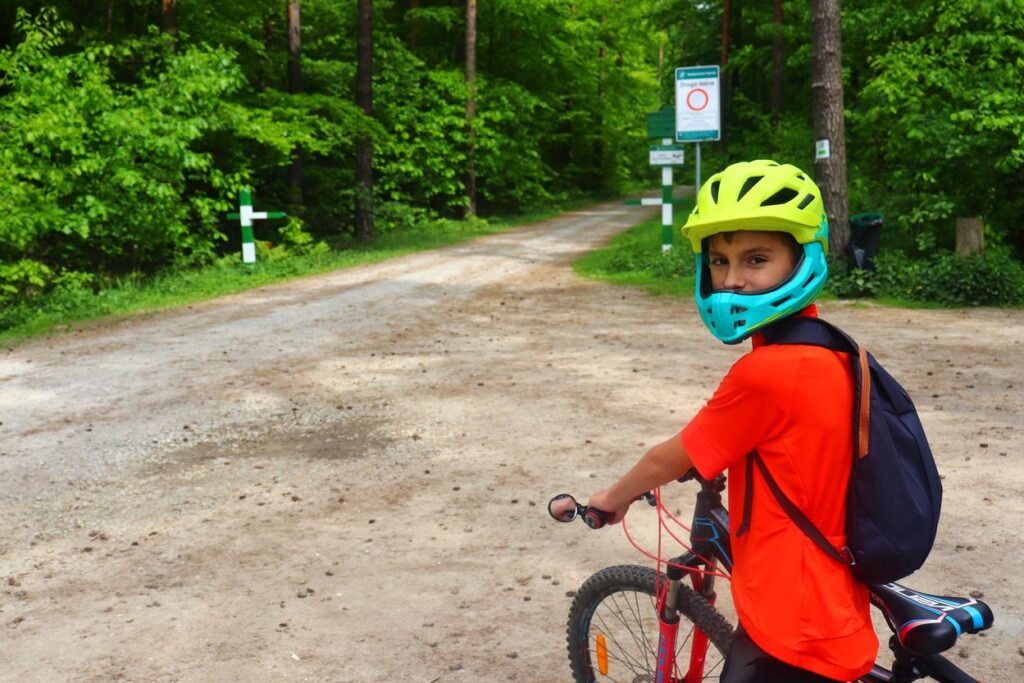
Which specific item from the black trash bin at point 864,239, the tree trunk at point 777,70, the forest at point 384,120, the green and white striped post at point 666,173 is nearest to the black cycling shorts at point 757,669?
the forest at point 384,120

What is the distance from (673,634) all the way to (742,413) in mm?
1000

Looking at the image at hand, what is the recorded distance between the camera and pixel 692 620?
2.72m

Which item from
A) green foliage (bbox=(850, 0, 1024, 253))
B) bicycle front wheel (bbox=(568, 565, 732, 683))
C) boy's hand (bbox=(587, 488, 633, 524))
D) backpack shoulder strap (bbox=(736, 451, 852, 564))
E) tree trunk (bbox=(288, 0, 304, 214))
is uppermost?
tree trunk (bbox=(288, 0, 304, 214))

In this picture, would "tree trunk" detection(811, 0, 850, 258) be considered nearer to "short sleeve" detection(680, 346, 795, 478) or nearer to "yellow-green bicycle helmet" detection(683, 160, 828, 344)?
"yellow-green bicycle helmet" detection(683, 160, 828, 344)

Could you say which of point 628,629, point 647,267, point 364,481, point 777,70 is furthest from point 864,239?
point 777,70

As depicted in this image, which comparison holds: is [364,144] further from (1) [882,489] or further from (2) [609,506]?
(1) [882,489]

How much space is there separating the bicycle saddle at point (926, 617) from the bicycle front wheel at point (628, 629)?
62 cm

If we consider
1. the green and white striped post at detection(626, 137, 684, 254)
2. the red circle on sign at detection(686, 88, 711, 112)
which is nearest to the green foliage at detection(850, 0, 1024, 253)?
the red circle on sign at detection(686, 88, 711, 112)

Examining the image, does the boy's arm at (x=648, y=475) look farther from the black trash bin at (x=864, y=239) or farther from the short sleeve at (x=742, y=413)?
the black trash bin at (x=864, y=239)

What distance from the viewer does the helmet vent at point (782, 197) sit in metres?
2.03

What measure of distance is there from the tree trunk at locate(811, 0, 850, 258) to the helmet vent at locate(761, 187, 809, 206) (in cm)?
1205

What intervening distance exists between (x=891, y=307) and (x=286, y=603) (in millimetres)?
10020

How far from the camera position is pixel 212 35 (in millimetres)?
21797

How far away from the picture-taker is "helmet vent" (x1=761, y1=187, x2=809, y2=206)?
6.65ft
